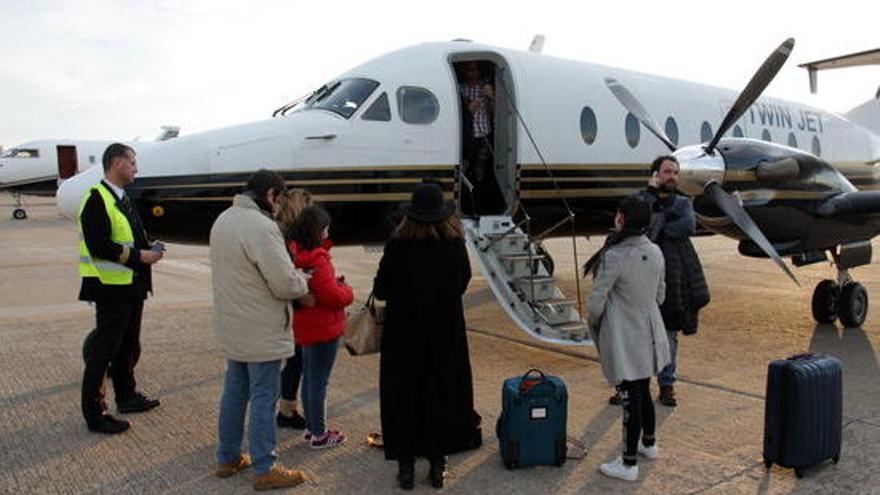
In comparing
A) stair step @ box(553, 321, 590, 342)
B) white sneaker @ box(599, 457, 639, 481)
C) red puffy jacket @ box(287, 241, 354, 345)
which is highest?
red puffy jacket @ box(287, 241, 354, 345)

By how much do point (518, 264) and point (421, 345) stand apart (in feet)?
12.9

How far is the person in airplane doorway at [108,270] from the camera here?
544 centimetres

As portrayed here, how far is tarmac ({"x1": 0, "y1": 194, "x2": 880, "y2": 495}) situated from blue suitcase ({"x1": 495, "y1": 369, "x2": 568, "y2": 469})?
9cm

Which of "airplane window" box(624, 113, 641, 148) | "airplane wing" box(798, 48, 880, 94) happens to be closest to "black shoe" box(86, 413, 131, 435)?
"airplane window" box(624, 113, 641, 148)

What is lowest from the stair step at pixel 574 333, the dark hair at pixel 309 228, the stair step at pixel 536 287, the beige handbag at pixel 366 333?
the stair step at pixel 574 333

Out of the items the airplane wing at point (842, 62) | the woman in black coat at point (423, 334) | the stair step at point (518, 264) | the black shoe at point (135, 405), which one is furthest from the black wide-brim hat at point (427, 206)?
the airplane wing at point (842, 62)

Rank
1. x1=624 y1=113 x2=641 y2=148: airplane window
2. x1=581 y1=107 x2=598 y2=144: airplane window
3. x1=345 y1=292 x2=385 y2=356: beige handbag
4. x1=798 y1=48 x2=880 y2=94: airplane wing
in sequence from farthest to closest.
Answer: x1=798 y1=48 x2=880 y2=94: airplane wing, x1=624 y1=113 x2=641 y2=148: airplane window, x1=581 y1=107 x2=598 y2=144: airplane window, x1=345 y1=292 x2=385 y2=356: beige handbag

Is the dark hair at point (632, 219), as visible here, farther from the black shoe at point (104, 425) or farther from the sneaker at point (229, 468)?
the black shoe at point (104, 425)

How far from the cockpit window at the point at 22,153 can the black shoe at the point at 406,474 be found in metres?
37.9

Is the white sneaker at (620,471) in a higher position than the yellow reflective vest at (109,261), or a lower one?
lower

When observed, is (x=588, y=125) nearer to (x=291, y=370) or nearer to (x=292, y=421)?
(x=291, y=370)

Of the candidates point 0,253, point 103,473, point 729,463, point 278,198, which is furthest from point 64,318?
point 0,253

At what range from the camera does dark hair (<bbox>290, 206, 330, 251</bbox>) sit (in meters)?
4.95

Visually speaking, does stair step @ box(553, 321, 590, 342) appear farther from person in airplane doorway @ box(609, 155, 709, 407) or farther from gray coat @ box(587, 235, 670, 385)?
gray coat @ box(587, 235, 670, 385)
